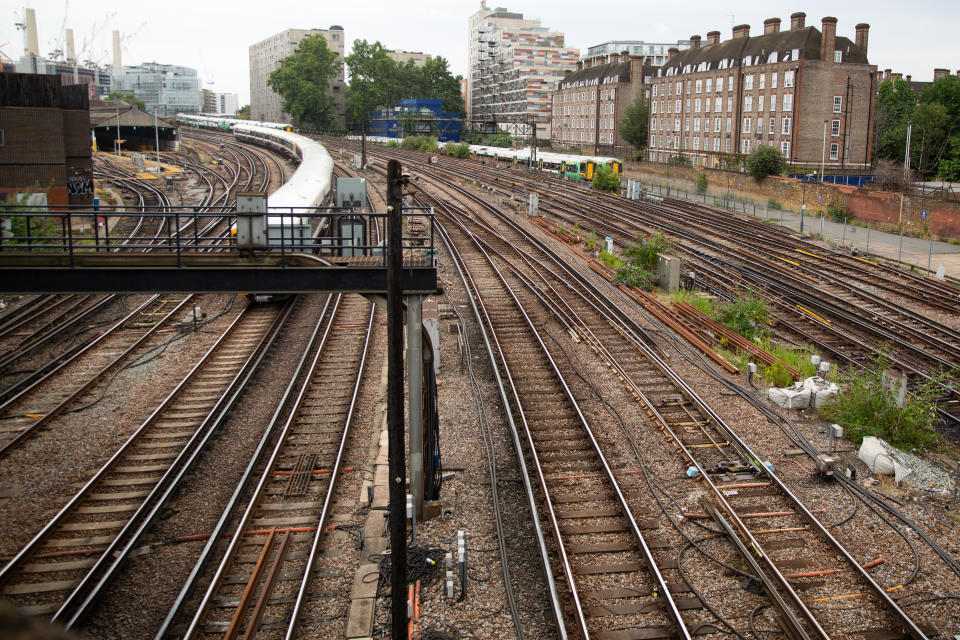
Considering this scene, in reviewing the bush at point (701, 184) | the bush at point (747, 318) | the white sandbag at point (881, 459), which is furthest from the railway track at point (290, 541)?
the bush at point (701, 184)

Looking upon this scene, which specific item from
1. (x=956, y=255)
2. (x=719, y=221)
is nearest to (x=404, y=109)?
(x=719, y=221)

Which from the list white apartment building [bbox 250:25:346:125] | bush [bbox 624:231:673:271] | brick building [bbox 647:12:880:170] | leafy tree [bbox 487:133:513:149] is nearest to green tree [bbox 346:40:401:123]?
white apartment building [bbox 250:25:346:125]

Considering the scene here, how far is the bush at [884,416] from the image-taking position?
44.7 feet

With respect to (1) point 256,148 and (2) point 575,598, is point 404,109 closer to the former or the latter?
(1) point 256,148

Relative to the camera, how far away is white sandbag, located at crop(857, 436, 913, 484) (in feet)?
40.0

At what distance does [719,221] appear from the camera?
4088cm

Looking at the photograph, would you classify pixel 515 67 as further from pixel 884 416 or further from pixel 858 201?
pixel 884 416

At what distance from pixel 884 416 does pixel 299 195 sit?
65.0 feet

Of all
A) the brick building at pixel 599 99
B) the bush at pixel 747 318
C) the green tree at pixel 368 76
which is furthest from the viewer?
the green tree at pixel 368 76

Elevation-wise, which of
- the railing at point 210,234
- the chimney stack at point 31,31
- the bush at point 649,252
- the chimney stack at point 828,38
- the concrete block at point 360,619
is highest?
the chimney stack at point 31,31

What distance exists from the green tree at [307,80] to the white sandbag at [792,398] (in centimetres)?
10377

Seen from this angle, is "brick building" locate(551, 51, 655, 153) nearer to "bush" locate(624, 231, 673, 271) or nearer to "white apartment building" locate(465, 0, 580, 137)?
"white apartment building" locate(465, 0, 580, 137)

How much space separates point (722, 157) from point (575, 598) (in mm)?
61011

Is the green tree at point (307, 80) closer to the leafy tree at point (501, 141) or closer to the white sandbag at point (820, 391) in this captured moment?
the leafy tree at point (501, 141)
